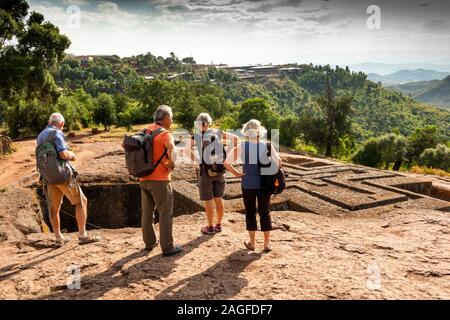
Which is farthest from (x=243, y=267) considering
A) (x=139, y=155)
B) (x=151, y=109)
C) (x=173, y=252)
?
(x=151, y=109)

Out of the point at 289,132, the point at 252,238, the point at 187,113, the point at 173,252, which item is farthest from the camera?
the point at 289,132

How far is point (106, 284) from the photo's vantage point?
425cm

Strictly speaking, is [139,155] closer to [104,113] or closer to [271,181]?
[271,181]

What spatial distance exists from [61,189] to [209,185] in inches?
81.0

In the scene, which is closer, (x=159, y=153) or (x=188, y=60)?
(x=159, y=153)

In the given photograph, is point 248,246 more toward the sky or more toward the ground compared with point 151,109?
more toward the ground

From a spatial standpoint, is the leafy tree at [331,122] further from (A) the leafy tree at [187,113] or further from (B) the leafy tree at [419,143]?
(A) the leafy tree at [187,113]

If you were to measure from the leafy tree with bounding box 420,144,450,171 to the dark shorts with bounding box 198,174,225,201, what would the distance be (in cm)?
3095

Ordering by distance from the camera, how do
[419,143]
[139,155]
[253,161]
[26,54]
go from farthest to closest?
1. [419,143]
2. [26,54]
3. [253,161]
4. [139,155]

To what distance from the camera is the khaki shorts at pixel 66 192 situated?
5270mm

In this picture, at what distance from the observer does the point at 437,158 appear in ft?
105

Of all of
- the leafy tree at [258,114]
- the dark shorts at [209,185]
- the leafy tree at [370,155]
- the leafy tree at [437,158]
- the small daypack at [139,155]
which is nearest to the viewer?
the small daypack at [139,155]
